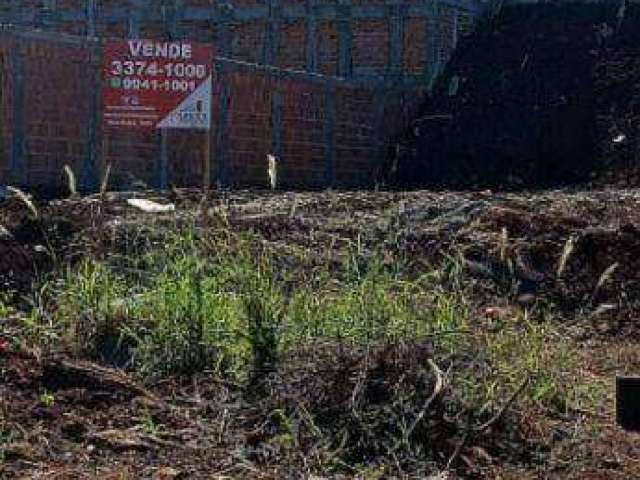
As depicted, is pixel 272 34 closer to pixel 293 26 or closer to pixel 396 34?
pixel 293 26

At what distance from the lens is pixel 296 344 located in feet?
17.4

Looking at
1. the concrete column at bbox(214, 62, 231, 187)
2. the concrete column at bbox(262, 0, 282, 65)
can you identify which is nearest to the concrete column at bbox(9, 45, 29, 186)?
the concrete column at bbox(214, 62, 231, 187)

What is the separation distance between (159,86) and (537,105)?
10.3 m

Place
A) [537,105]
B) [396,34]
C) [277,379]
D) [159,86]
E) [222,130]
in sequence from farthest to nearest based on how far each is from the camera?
[396,34]
[537,105]
[222,130]
[159,86]
[277,379]

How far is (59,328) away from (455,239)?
401 cm

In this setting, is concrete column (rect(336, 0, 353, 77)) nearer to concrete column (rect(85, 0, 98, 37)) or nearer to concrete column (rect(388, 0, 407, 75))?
concrete column (rect(388, 0, 407, 75))

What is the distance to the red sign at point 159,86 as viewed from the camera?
9.16m

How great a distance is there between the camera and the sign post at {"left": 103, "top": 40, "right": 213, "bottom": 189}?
9.16m

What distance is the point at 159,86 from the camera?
385 inches

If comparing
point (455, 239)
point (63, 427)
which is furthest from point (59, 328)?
point (455, 239)

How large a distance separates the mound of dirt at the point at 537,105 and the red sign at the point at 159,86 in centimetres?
779

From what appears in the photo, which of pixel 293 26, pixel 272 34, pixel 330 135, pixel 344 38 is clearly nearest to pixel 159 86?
pixel 330 135

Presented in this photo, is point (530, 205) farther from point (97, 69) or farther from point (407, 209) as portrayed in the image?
point (97, 69)

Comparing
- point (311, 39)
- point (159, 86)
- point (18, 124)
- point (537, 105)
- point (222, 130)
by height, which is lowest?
point (222, 130)
